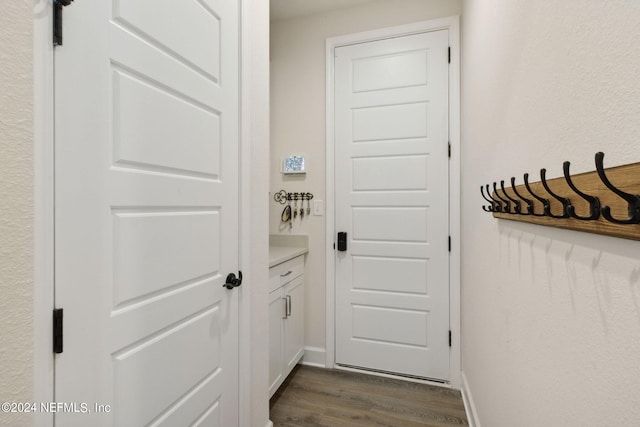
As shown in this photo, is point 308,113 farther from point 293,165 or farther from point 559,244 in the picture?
point 559,244

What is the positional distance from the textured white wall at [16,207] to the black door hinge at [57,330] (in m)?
0.06

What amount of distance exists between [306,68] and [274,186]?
1.02 metres

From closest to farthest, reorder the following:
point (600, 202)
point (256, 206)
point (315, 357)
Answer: point (600, 202)
point (256, 206)
point (315, 357)

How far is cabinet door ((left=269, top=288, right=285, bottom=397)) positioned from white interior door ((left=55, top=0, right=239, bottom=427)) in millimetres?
528

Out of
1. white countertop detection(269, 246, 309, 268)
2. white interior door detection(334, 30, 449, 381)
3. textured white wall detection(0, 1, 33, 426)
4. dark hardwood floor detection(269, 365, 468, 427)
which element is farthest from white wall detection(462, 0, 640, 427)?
white countertop detection(269, 246, 309, 268)

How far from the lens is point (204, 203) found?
1161mm

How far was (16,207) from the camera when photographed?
57 cm

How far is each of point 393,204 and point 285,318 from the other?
3.76ft

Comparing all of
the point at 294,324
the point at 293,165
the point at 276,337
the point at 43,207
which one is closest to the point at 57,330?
the point at 43,207

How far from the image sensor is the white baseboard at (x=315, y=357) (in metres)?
2.41

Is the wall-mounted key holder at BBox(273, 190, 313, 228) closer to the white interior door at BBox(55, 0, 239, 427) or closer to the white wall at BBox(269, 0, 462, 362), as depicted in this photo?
the white wall at BBox(269, 0, 462, 362)

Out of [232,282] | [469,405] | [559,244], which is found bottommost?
[469,405]

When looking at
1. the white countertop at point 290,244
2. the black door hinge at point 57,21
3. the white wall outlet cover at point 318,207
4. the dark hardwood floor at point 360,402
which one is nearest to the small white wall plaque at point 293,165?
the white wall outlet cover at point 318,207

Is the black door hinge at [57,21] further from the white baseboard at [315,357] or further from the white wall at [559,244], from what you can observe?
the white baseboard at [315,357]
